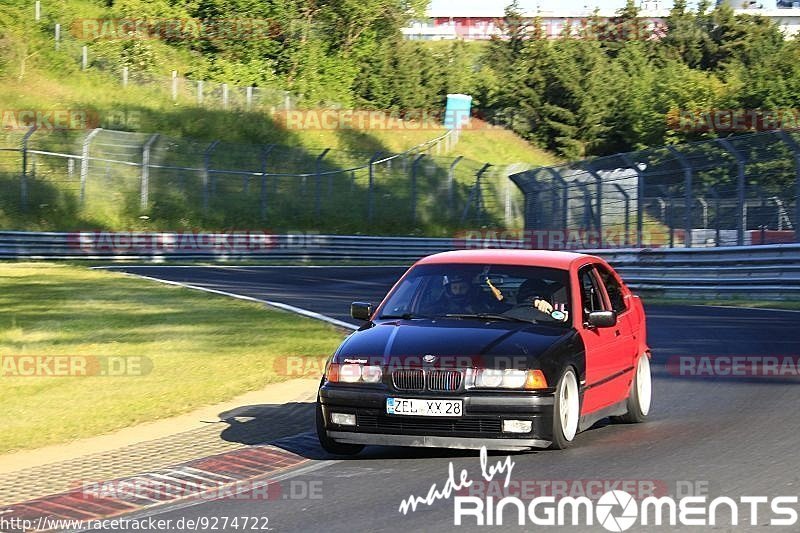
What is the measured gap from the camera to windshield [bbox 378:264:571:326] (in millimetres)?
9797

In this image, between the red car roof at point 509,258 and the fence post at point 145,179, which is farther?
the fence post at point 145,179

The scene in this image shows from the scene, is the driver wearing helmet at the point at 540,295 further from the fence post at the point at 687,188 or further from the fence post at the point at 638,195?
the fence post at the point at 638,195

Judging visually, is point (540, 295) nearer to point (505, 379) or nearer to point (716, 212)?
point (505, 379)

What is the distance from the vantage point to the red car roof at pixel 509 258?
10258 millimetres

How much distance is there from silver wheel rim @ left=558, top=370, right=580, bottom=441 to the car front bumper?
9.8 inches

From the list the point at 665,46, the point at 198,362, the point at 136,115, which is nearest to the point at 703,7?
the point at 665,46

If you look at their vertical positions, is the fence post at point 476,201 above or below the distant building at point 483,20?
below
